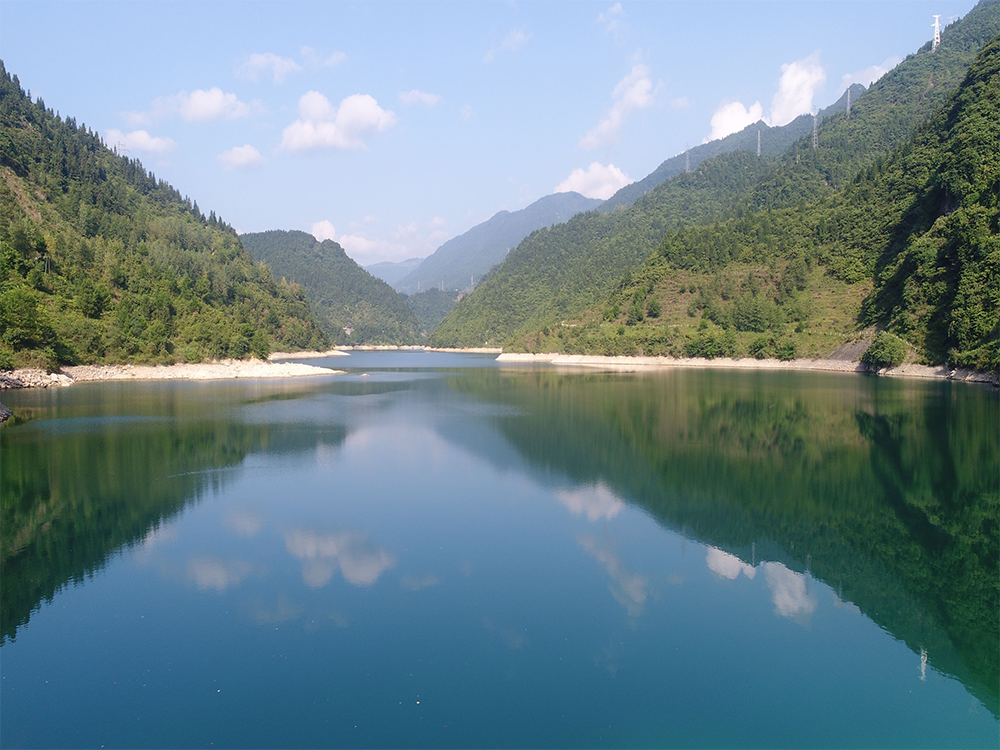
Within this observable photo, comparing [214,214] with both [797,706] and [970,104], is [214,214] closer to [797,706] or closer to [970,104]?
[970,104]

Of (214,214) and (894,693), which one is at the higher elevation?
(214,214)

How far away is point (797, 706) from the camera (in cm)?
722

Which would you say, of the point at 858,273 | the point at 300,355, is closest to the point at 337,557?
the point at 858,273

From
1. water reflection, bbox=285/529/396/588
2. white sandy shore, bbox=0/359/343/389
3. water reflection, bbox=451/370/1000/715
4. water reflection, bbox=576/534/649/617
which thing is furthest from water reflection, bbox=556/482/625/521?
white sandy shore, bbox=0/359/343/389

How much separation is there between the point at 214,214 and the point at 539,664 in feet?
446

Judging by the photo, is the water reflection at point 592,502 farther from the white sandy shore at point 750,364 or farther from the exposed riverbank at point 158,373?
the exposed riverbank at point 158,373

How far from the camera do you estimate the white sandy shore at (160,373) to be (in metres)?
43.2

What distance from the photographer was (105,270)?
63062mm

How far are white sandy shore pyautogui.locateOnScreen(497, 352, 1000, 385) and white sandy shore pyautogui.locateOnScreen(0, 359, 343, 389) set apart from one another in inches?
1408

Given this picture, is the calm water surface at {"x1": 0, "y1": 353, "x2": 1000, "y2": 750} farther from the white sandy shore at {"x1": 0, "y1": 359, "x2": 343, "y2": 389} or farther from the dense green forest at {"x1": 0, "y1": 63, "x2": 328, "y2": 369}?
the dense green forest at {"x1": 0, "y1": 63, "x2": 328, "y2": 369}

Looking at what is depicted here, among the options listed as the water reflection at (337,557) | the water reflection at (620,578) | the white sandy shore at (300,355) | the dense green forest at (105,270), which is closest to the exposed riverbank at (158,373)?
the dense green forest at (105,270)

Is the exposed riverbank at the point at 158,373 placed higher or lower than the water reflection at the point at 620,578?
higher

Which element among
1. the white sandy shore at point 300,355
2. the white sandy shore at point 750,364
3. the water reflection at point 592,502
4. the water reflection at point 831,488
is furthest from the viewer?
the white sandy shore at point 300,355

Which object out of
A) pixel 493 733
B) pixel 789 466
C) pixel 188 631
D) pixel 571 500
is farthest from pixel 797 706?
pixel 789 466
